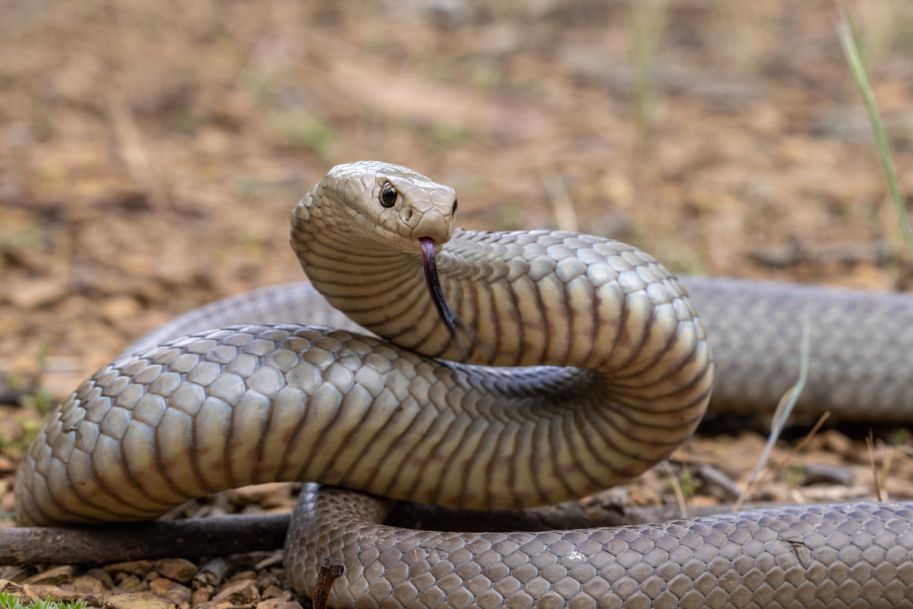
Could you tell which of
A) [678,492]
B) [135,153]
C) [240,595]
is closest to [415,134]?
[135,153]

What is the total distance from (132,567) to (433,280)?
1.44 metres

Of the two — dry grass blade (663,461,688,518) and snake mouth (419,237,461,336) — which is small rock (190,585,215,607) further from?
dry grass blade (663,461,688,518)

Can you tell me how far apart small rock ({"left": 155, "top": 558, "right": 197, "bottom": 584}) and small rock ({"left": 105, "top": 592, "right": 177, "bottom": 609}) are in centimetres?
21

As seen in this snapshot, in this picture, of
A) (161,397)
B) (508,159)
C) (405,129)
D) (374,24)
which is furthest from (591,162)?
(161,397)

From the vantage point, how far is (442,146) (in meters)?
10.1

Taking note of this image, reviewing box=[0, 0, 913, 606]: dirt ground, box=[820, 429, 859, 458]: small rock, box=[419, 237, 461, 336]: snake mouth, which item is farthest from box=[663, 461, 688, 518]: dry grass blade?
box=[419, 237, 461, 336]: snake mouth

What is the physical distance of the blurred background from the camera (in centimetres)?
724

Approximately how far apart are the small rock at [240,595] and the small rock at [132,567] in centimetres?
30

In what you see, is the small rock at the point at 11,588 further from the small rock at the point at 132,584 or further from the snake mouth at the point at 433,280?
the snake mouth at the point at 433,280

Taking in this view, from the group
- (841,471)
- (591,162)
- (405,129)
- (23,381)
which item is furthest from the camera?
(405,129)

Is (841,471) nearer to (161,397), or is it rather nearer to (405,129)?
(161,397)

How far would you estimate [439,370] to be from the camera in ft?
12.2

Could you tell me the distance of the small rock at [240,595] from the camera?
3373mm

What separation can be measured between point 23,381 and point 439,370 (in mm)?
2634
